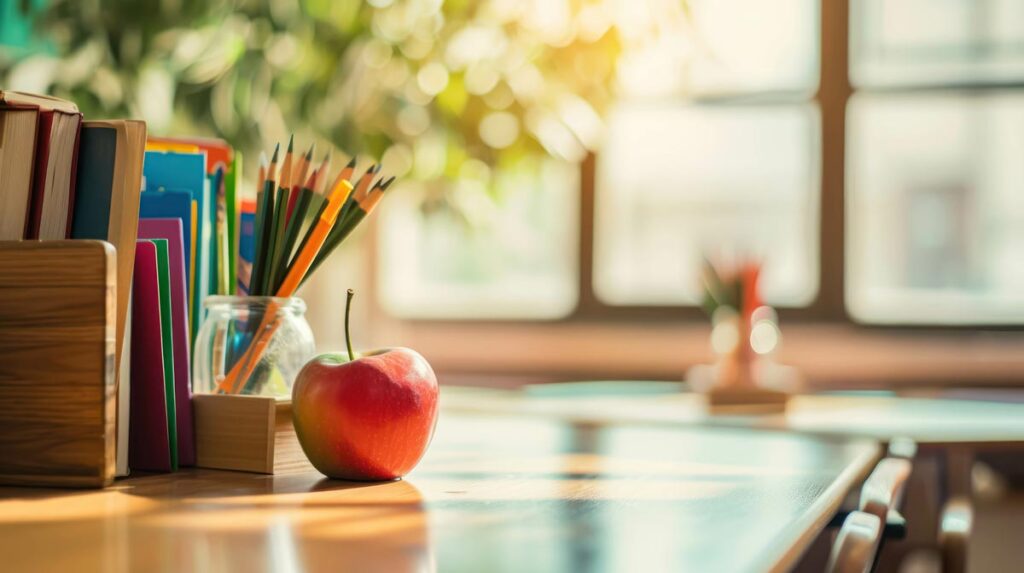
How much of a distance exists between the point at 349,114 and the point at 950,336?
2002 mm

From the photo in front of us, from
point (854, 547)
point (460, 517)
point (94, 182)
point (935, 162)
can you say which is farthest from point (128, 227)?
point (935, 162)

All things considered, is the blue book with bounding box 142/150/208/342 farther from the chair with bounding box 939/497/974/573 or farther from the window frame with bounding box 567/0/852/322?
the window frame with bounding box 567/0/852/322

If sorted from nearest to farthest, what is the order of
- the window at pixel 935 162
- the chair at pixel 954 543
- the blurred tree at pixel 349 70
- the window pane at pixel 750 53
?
the chair at pixel 954 543, the blurred tree at pixel 349 70, the window at pixel 935 162, the window pane at pixel 750 53

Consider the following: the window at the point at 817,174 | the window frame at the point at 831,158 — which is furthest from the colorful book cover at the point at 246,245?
the window frame at the point at 831,158

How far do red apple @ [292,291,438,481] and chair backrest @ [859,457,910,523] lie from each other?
0.40 meters

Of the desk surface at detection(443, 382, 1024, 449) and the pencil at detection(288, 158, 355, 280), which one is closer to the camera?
the pencil at detection(288, 158, 355, 280)

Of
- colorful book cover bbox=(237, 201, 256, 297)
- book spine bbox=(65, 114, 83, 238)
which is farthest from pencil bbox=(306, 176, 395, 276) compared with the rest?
book spine bbox=(65, 114, 83, 238)

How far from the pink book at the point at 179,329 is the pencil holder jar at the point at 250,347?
23 millimetres

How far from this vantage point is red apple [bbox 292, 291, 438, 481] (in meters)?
0.94

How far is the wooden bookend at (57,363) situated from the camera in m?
0.90

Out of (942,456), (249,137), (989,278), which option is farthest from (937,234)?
(249,137)

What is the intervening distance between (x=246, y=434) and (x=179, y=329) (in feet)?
0.36

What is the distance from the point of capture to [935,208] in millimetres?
3652

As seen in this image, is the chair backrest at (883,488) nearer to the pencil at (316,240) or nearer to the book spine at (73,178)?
the pencil at (316,240)
